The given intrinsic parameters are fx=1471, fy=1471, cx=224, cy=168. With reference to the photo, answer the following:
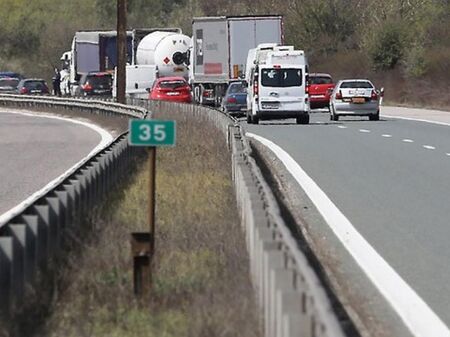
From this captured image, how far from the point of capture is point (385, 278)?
1241cm

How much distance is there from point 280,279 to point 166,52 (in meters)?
56.9

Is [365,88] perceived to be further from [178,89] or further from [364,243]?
[364,243]

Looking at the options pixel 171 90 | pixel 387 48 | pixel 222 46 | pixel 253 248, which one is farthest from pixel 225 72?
pixel 253 248

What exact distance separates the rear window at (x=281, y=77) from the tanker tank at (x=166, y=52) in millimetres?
16990

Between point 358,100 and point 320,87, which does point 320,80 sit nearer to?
point 320,87

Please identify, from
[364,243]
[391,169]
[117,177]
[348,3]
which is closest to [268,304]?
[364,243]

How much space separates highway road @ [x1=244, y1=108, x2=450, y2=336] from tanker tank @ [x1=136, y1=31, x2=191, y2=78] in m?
21.9

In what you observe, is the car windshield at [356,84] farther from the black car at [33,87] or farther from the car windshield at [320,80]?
the black car at [33,87]

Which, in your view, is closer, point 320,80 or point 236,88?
point 236,88

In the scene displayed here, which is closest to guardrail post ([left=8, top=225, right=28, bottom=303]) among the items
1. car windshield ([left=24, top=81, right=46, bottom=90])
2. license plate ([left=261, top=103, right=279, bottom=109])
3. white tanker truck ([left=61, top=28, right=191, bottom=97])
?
license plate ([left=261, top=103, right=279, bottom=109])

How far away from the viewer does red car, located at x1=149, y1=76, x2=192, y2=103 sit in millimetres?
60031

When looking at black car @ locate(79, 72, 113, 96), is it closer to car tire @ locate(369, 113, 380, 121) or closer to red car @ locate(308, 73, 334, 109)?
red car @ locate(308, 73, 334, 109)

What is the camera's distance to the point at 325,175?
23750 millimetres

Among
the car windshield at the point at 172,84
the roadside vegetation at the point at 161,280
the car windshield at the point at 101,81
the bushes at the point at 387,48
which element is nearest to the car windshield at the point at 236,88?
the car windshield at the point at 172,84
